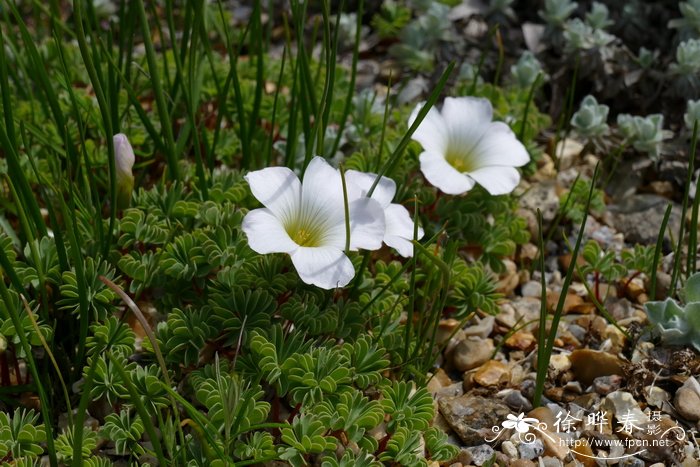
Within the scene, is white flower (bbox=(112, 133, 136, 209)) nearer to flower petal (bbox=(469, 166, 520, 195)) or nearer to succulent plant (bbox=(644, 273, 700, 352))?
→ flower petal (bbox=(469, 166, 520, 195))

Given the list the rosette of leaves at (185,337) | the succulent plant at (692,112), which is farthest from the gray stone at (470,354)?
the succulent plant at (692,112)

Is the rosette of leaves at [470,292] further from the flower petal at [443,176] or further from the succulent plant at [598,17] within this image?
the succulent plant at [598,17]

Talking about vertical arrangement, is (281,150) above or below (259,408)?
above

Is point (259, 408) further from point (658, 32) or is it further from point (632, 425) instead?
point (658, 32)

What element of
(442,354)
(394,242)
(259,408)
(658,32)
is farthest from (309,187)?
(658,32)

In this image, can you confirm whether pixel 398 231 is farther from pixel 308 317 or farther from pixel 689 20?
Result: pixel 689 20

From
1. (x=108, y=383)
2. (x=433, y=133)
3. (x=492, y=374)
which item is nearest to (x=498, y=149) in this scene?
(x=433, y=133)
